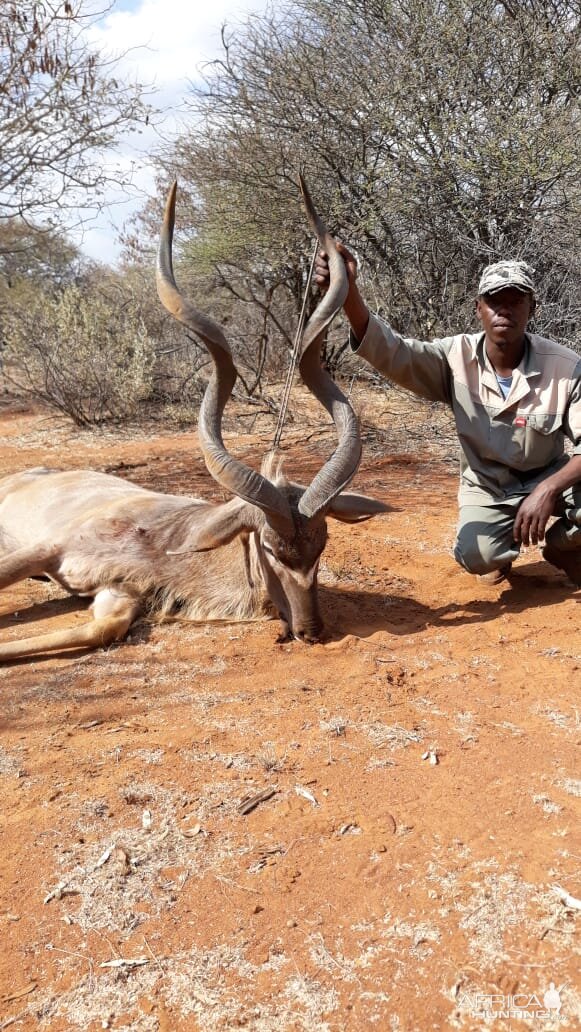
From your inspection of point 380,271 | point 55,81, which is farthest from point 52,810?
point 380,271

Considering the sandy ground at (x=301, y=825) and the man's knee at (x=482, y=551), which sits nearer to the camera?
the sandy ground at (x=301, y=825)

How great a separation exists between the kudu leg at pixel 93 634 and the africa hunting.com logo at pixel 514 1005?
2718 mm

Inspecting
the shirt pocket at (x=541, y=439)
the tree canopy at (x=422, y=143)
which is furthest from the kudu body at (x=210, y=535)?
the tree canopy at (x=422, y=143)

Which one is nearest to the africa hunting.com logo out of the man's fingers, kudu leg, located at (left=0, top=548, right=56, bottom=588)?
the man's fingers

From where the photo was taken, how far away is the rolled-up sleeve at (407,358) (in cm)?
427

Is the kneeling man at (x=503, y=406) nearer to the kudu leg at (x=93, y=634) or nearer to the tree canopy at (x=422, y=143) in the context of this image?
the kudu leg at (x=93, y=634)

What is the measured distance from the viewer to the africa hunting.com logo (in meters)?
1.77

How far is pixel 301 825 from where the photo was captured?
247cm

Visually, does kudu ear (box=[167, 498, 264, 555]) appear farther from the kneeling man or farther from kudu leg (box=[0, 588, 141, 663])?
the kneeling man

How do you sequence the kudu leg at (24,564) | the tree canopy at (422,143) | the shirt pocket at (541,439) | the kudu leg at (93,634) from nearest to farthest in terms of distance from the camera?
the kudu leg at (93,634), the shirt pocket at (541,439), the kudu leg at (24,564), the tree canopy at (422,143)

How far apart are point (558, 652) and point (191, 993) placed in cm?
242

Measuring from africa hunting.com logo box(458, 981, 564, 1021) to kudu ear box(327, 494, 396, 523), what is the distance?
2572 millimetres

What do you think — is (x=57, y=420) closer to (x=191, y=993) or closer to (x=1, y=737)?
(x=1, y=737)

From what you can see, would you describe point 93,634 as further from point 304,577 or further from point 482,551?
point 482,551
